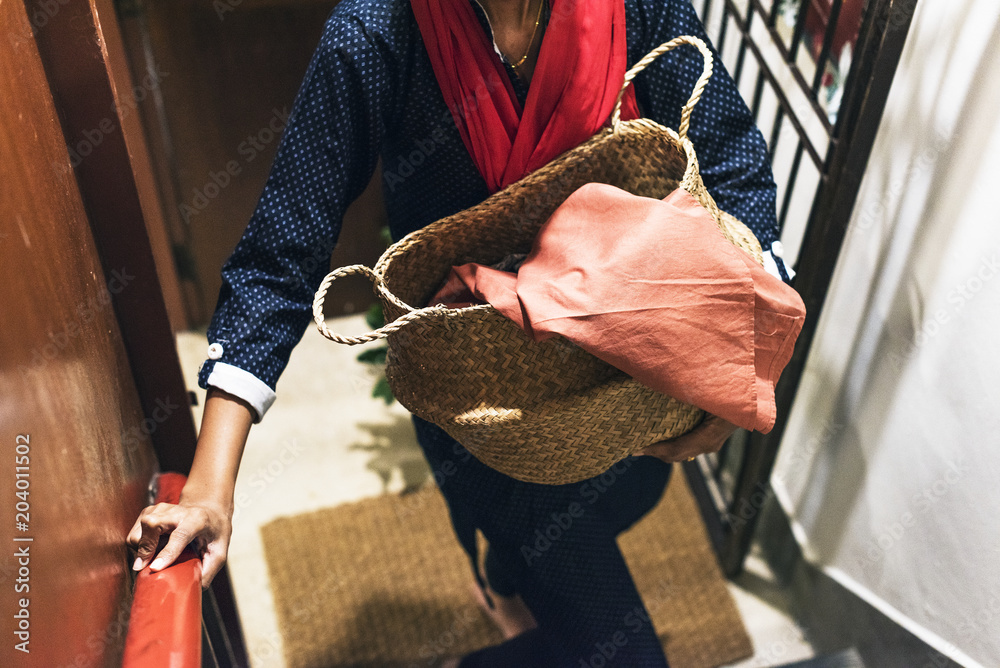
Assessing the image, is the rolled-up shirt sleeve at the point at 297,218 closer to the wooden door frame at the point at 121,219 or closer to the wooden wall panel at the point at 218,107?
the wooden door frame at the point at 121,219

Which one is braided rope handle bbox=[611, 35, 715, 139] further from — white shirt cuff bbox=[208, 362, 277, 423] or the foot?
the foot

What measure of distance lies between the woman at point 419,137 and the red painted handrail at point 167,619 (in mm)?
25

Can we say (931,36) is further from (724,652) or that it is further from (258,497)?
(258,497)

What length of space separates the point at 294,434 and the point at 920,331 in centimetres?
143

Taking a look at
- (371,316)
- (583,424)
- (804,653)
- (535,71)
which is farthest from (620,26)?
(804,653)

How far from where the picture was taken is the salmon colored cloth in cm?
80

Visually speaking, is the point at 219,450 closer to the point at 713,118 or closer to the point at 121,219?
the point at 121,219

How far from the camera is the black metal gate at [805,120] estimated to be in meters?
1.13

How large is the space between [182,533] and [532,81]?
0.57 metres

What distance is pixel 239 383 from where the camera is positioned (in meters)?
0.84

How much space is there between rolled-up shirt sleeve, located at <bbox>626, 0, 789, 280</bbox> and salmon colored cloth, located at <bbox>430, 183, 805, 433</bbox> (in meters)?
0.19

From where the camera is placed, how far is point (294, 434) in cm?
207

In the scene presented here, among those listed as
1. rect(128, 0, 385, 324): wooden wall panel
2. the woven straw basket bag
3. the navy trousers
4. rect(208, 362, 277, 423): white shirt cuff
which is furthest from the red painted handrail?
rect(128, 0, 385, 324): wooden wall panel

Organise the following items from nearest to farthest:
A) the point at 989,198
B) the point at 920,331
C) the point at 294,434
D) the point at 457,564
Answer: the point at 989,198 → the point at 920,331 → the point at 457,564 → the point at 294,434
